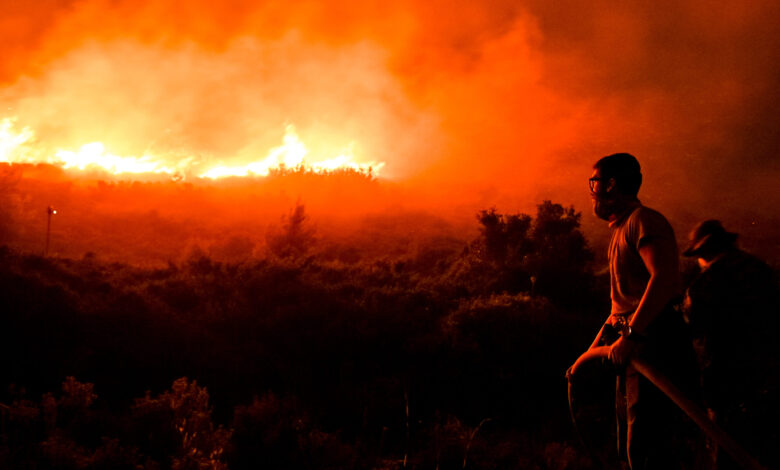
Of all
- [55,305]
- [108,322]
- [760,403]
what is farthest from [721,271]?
[55,305]

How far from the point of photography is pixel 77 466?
11.7 feet

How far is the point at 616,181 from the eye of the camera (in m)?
3.19

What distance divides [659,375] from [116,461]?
392cm

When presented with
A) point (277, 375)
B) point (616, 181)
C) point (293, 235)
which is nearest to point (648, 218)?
point (616, 181)

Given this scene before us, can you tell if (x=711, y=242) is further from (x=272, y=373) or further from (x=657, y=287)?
(x=272, y=373)

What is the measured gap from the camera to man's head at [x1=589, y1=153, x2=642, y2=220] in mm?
3188

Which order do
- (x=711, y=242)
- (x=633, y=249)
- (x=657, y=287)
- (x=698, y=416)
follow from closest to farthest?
(x=698, y=416)
(x=657, y=287)
(x=633, y=249)
(x=711, y=242)

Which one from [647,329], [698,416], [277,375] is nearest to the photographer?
[698,416]

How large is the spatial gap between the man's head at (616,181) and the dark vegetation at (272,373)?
76.9 inches

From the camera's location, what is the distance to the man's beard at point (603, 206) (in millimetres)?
3248

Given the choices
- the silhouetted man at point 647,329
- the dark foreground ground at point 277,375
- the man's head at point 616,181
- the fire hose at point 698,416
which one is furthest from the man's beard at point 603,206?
the dark foreground ground at point 277,375

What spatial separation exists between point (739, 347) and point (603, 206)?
1269 millimetres

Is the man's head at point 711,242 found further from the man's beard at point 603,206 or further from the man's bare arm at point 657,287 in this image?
the man's bare arm at point 657,287

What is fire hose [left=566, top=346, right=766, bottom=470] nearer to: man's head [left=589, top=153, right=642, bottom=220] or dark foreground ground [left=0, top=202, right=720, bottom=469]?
man's head [left=589, top=153, right=642, bottom=220]
